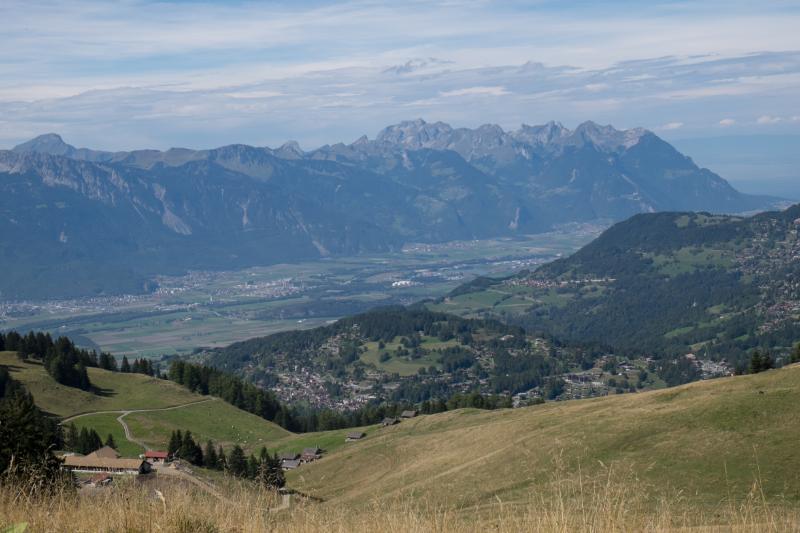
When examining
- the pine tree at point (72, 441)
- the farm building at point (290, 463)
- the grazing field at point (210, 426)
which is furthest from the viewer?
the grazing field at point (210, 426)

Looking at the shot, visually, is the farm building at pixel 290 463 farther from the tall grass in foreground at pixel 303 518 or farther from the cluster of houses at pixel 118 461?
the tall grass in foreground at pixel 303 518

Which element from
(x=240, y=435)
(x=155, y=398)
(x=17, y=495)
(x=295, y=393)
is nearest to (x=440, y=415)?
(x=240, y=435)

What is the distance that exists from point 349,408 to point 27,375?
74.7 m

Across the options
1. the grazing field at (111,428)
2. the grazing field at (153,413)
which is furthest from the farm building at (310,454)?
the grazing field at (111,428)

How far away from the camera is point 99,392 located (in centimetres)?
8688

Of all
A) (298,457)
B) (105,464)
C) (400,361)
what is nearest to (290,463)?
(298,457)

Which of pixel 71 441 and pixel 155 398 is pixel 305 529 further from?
pixel 155 398

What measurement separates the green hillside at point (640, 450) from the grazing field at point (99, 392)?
33.6 metres

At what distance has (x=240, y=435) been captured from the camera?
3219 inches

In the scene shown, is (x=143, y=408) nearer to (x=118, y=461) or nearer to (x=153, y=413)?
(x=153, y=413)

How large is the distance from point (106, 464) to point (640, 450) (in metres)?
28.8

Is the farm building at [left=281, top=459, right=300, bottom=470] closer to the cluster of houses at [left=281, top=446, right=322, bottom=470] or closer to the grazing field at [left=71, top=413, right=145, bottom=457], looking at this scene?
the cluster of houses at [left=281, top=446, right=322, bottom=470]

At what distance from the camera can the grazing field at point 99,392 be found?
79.7 m

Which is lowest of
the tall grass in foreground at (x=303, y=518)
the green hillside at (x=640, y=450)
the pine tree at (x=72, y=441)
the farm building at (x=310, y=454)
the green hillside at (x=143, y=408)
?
the farm building at (x=310, y=454)
